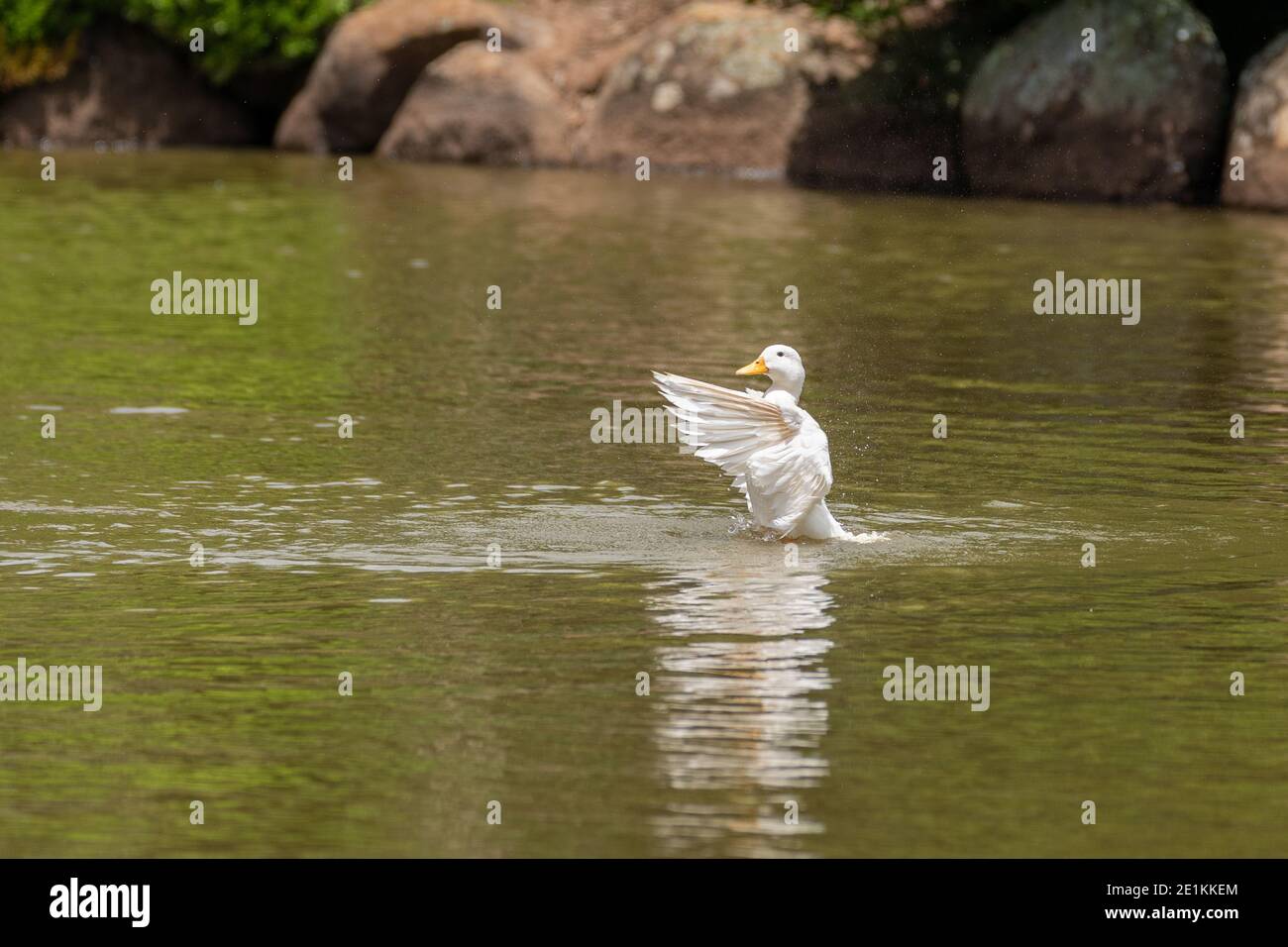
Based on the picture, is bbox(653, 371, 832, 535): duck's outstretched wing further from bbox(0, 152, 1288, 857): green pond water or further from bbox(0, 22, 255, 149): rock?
bbox(0, 22, 255, 149): rock

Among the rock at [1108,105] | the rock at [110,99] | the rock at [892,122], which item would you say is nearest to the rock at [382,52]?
the rock at [110,99]

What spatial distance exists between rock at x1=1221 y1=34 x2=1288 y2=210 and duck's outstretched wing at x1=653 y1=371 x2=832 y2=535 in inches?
568

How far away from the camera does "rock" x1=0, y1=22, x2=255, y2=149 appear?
29.9m

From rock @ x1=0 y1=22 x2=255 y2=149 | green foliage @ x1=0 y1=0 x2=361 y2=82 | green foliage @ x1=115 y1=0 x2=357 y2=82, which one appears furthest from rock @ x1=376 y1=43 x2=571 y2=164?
rock @ x1=0 y1=22 x2=255 y2=149

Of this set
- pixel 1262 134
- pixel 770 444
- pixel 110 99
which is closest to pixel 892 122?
pixel 1262 134

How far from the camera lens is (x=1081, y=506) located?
10344 mm

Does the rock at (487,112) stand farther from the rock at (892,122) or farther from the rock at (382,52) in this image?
the rock at (892,122)

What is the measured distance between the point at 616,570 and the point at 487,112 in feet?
63.5

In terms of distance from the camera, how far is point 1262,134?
22.9 m

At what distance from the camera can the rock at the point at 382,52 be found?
28.5m

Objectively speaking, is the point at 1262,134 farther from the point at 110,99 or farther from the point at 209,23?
the point at 110,99

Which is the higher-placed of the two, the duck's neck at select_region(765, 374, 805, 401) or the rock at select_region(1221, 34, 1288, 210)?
the rock at select_region(1221, 34, 1288, 210)
